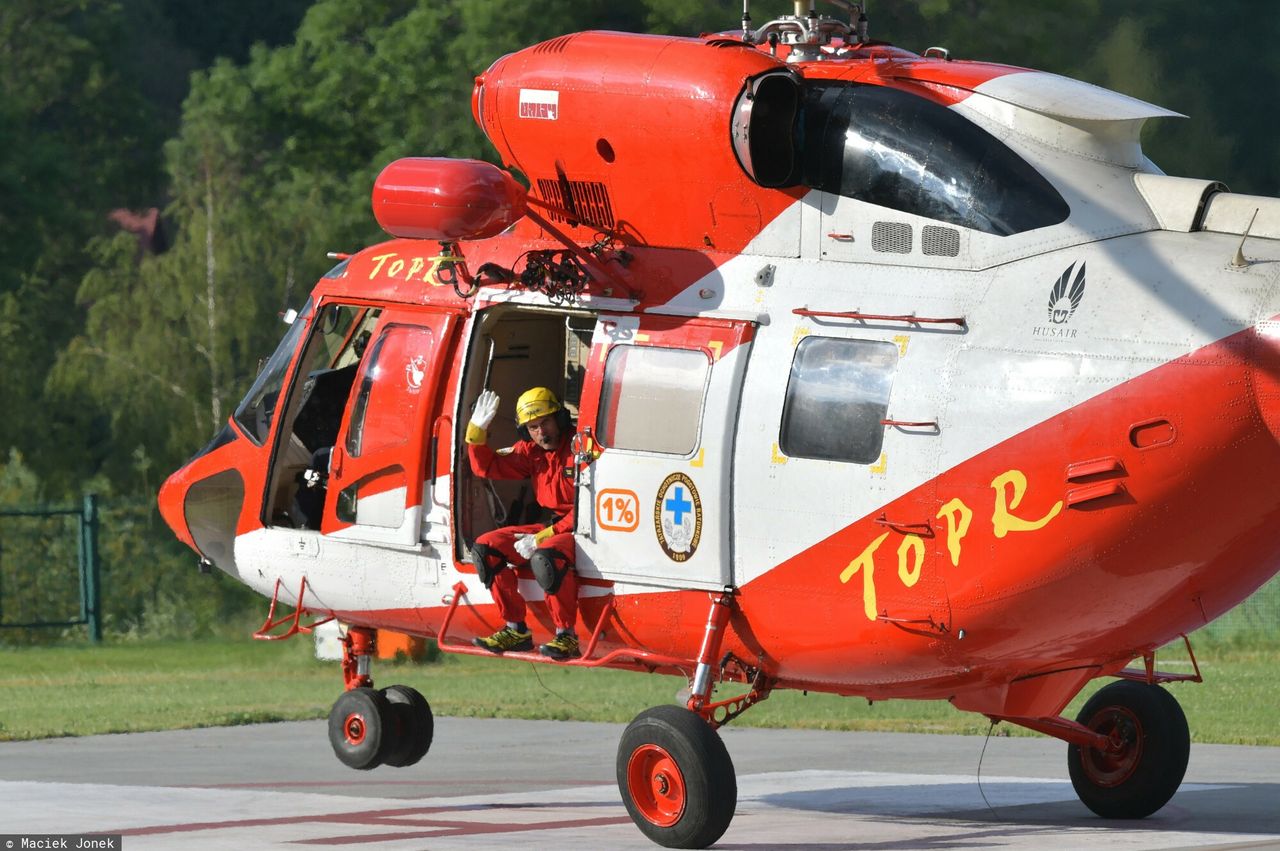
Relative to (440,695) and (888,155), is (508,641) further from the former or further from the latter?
(440,695)

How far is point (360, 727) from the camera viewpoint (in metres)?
12.3

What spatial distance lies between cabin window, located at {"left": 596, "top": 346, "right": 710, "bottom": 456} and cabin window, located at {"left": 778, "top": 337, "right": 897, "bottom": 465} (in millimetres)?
545

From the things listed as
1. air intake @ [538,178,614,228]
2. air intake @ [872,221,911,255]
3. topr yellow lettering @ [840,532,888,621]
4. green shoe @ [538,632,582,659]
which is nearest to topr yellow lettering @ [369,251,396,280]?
air intake @ [538,178,614,228]

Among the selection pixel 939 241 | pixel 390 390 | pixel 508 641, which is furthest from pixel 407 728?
pixel 939 241

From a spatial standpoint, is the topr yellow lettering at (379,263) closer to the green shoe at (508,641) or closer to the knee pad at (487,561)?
the knee pad at (487,561)

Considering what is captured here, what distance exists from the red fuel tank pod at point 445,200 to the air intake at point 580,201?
0.33 metres

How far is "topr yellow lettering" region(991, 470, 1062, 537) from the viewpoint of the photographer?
9.36 m

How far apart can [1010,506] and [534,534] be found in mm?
2780

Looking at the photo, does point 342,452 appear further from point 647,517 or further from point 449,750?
point 449,750

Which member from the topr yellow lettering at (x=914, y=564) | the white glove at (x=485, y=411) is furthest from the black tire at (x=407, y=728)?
the topr yellow lettering at (x=914, y=564)

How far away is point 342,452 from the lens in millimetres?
12062

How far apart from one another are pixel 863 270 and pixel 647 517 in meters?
1.67

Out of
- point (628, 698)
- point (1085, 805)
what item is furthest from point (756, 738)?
point (1085, 805)

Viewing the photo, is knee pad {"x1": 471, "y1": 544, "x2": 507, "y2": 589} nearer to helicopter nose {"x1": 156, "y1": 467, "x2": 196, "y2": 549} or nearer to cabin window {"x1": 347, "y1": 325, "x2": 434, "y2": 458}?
cabin window {"x1": 347, "y1": 325, "x2": 434, "y2": 458}
